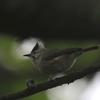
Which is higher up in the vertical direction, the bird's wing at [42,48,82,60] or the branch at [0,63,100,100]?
the bird's wing at [42,48,82,60]

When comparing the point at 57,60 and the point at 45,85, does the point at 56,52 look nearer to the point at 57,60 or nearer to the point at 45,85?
the point at 57,60

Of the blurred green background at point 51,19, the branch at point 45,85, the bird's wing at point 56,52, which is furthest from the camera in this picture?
the bird's wing at point 56,52

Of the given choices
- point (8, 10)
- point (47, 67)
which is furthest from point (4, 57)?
point (8, 10)

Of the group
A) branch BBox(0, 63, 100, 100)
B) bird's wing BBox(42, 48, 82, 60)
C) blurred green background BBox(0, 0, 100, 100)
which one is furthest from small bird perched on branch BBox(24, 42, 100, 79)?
branch BBox(0, 63, 100, 100)

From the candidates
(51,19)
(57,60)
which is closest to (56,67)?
(57,60)

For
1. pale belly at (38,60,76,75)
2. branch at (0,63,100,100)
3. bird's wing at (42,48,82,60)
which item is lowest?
branch at (0,63,100,100)

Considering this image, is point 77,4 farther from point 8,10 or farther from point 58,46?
point 58,46

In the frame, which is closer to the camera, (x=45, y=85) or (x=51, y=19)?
(x=45, y=85)

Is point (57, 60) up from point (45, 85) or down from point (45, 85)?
up

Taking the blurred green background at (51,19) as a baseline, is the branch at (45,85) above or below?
below

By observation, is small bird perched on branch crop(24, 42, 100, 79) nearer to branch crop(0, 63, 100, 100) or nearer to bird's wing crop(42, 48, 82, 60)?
bird's wing crop(42, 48, 82, 60)

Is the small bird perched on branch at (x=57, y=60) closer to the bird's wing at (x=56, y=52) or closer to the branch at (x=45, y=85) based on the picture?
the bird's wing at (x=56, y=52)

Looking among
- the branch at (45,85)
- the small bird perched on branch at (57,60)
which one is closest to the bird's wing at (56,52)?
the small bird perched on branch at (57,60)

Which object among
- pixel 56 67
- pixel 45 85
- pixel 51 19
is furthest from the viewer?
pixel 56 67
